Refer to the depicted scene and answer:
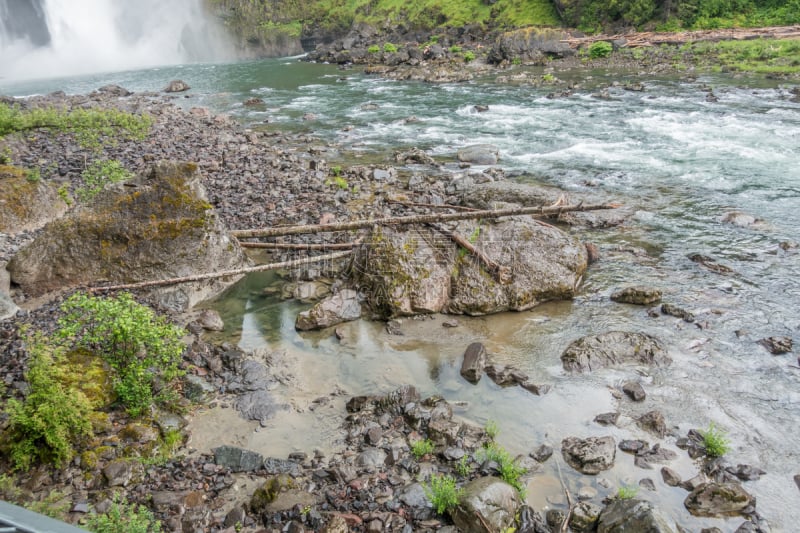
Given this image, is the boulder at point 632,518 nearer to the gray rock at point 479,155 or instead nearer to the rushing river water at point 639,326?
the rushing river water at point 639,326

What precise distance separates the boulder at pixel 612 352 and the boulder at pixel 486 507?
130 inches

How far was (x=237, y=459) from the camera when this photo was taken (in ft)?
20.7

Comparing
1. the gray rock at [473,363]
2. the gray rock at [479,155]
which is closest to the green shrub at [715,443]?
the gray rock at [473,363]

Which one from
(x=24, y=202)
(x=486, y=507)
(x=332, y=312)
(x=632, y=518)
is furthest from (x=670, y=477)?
(x=24, y=202)

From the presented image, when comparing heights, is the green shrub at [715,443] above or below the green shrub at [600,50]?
below

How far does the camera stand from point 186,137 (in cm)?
2072

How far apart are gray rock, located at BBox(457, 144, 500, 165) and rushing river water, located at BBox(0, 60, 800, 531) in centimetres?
67

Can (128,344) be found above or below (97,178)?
below

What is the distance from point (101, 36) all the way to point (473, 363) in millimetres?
85799

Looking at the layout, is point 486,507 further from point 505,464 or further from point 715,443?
point 715,443

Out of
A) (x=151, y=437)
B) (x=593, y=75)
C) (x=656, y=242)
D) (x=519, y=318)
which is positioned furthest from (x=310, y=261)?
(x=593, y=75)

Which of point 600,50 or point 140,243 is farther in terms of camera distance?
point 600,50

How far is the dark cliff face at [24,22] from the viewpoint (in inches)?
2509

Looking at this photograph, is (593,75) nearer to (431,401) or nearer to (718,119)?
(718,119)
